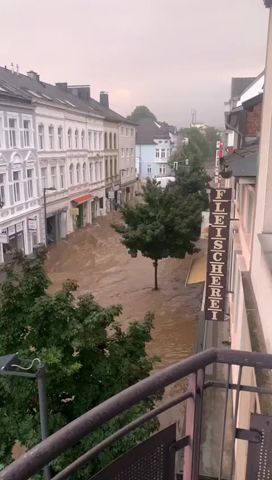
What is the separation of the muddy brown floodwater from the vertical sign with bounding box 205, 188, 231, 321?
2221 millimetres

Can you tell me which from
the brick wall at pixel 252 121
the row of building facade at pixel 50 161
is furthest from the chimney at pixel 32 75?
the brick wall at pixel 252 121

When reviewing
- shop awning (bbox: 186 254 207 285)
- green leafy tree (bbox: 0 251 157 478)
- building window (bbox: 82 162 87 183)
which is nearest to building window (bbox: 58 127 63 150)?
building window (bbox: 82 162 87 183)

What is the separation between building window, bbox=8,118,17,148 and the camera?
23244 millimetres

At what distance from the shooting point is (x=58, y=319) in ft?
19.0

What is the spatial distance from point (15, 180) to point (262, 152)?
20.4 meters

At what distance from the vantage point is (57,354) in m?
5.22

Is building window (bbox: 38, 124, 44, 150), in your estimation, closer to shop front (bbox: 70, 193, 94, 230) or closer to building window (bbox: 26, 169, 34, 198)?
building window (bbox: 26, 169, 34, 198)

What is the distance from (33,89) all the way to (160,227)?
55.6 feet

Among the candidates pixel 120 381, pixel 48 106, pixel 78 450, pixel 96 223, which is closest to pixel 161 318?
pixel 120 381

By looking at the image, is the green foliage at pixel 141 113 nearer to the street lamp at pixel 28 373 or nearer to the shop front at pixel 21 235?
the shop front at pixel 21 235

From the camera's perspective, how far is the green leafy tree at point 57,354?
527 centimetres

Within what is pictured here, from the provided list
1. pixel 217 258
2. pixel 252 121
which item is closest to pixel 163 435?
pixel 217 258

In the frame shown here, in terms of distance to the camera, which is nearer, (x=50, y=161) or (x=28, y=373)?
(x=28, y=373)

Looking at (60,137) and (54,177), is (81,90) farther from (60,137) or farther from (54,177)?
(54,177)
